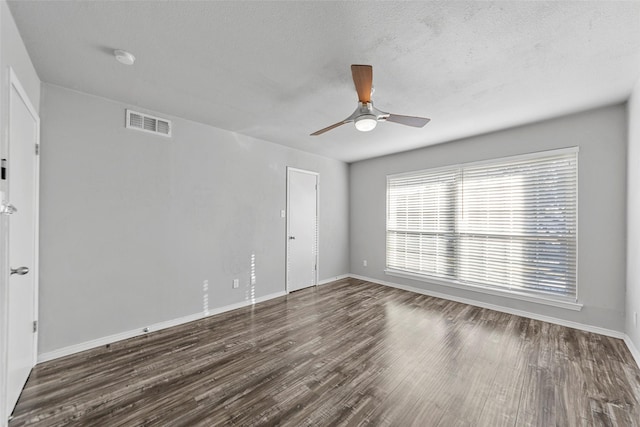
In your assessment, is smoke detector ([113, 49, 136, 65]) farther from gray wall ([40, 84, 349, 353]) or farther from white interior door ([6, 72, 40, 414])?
gray wall ([40, 84, 349, 353])

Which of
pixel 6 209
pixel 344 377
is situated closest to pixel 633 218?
pixel 344 377

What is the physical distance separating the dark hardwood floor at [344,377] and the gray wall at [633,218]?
40 cm

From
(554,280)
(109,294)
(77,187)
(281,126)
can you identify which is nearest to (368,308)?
(554,280)

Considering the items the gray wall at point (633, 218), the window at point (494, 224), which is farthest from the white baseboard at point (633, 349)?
the window at point (494, 224)

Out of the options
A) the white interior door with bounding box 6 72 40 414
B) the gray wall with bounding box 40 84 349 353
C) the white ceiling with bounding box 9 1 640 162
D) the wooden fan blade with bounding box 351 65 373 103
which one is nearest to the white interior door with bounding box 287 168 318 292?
the gray wall with bounding box 40 84 349 353

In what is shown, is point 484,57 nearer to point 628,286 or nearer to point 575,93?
point 575,93

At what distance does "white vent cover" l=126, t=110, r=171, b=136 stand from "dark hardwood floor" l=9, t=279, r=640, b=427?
236 centimetres

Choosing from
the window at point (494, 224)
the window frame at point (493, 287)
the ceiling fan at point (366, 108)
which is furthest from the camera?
the window at point (494, 224)

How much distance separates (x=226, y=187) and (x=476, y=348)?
11.9 feet

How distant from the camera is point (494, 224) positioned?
3805 mm

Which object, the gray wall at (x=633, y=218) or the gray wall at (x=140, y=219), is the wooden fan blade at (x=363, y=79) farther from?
the gray wall at (x=633, y=218)

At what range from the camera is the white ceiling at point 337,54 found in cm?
159

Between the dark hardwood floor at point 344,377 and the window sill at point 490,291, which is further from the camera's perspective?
the window sill at point 490,291

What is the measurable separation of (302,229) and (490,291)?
10.3 ft
